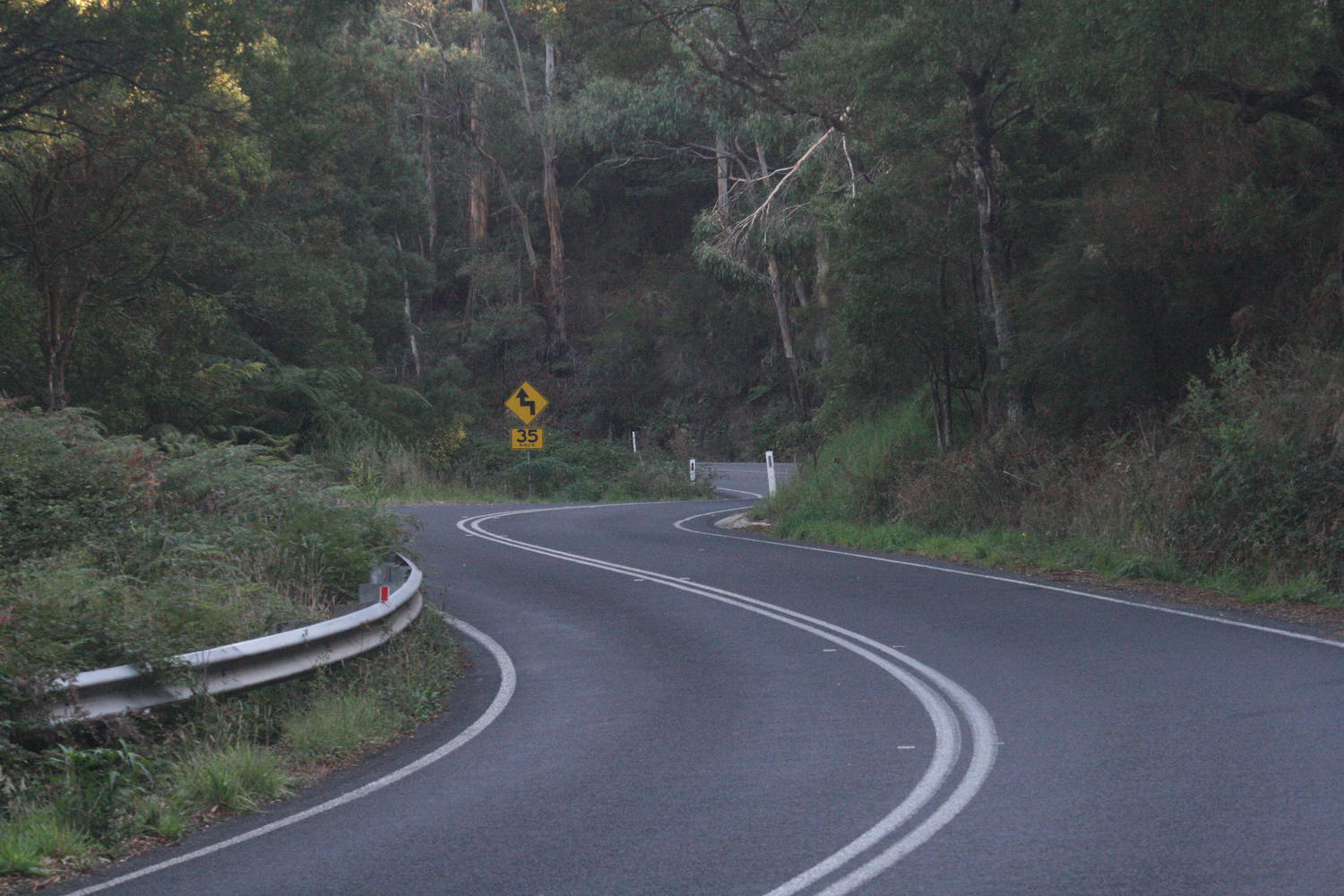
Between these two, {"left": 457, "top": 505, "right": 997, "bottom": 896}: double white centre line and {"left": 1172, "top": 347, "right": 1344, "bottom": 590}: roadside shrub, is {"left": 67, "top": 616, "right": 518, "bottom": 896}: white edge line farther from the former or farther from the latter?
{"left": 1172, "top": 347, "right": 1344, "bottom": 590}: roadside shrub

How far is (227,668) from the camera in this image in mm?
7902

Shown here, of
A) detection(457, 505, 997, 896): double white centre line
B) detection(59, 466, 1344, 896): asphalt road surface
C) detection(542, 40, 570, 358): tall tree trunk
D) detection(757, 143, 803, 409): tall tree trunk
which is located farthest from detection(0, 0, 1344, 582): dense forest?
detection(542, 40, 570, 358): tall tree trunk

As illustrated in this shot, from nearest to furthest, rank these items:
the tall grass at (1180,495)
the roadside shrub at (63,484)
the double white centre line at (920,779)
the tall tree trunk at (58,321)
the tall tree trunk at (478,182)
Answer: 1. the double white centre line at (920,779)
2. the roadside shrub at (63,484)
3. the tall grass at (1180,495)
4. the tall tree trunk at (58,321)
5. the tall tree trunk at (478,182)

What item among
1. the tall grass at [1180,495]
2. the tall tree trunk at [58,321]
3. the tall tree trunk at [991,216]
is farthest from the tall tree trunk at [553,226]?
the tall grass at [1180,495]

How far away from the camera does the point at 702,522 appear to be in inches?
1085

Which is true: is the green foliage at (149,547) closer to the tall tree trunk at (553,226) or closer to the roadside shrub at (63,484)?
the roadside shrub at (63,484)

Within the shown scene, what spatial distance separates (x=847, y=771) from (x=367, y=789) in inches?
105

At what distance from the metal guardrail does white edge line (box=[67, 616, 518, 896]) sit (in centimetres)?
110

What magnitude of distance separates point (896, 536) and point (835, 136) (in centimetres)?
1494

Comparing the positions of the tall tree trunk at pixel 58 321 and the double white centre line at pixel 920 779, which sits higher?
the tall tree trunk at pixel 58 321

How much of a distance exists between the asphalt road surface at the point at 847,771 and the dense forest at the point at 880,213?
5.29 m

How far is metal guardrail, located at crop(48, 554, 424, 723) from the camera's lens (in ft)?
22.7

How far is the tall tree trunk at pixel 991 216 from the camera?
2069 centimetres

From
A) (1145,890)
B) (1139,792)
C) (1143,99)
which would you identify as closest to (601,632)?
(1139,792)
